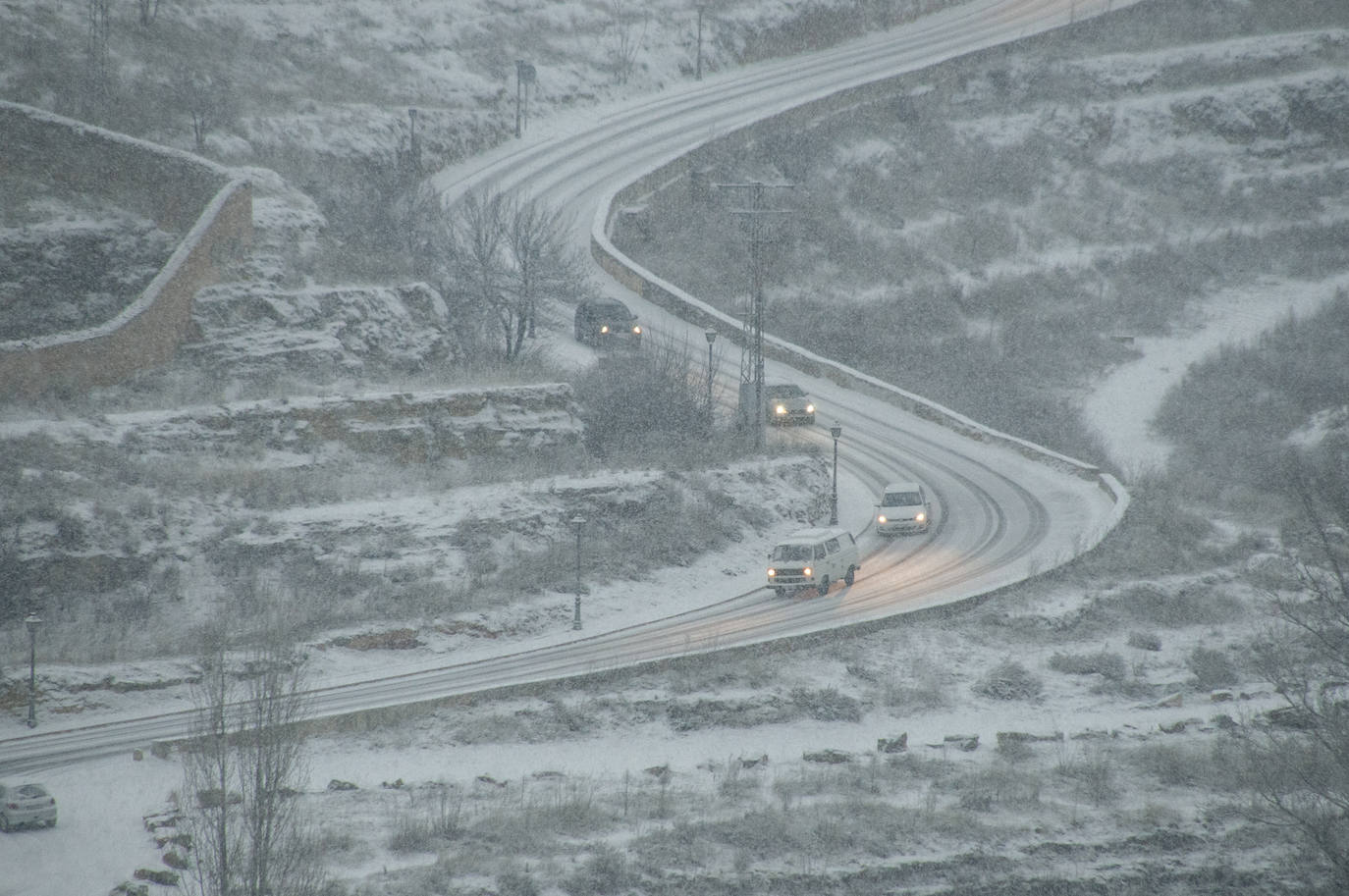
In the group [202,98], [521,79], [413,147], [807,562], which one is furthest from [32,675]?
[521,79]

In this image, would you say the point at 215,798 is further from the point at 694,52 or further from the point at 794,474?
the point at 694,52

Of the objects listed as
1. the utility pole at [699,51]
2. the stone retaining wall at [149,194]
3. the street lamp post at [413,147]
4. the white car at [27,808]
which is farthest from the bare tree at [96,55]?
the utility pole at [699,51]

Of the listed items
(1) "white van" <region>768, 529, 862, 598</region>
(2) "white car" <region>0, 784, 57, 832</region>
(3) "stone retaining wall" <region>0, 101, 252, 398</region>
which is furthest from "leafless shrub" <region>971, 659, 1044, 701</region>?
(3) "stone retaining wall" <region>0, 101, 252, 398</region>

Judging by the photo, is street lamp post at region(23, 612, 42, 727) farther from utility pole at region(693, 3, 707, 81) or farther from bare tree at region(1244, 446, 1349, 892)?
utility pole at region(693, 3, 707, 81)

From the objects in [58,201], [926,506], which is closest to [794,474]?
[926,506]

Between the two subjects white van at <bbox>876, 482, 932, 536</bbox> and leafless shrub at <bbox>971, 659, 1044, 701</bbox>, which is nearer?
leafless shrub at <bbox>971, 659, 1044, 701</bbox>

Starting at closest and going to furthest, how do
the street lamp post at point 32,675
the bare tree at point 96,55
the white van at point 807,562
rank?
the street lamp post at point 32,675, the white van at point 807,562, the bare tree at point 96,55

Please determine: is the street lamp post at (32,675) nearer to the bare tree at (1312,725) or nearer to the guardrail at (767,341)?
the bare tree at (1312,725)
